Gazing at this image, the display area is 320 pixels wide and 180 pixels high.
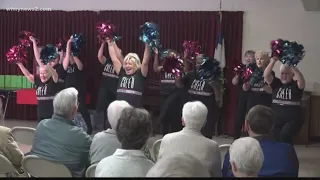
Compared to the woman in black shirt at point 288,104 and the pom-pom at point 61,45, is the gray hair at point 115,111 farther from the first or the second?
the pom-pom at point 61,45

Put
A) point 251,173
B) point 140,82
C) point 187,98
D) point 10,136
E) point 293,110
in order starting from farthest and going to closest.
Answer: point 187,98 < point 140,82 < point 293,110 < point 10,136 < point 251,173

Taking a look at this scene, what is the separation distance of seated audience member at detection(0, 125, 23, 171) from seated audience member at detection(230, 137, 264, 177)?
192 centimetres

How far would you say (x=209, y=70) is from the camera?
645 cm

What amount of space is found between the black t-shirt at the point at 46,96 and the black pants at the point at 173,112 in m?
1.73

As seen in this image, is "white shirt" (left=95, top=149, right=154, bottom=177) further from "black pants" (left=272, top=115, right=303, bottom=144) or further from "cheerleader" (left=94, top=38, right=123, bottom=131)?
"cheerleader" (left=94, top=38, right=123, bottom=131)

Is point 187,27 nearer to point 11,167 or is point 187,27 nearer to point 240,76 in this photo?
point 240,76

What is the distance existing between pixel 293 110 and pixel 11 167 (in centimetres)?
350

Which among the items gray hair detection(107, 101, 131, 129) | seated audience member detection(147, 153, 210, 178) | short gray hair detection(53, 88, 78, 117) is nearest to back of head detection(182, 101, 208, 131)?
gray hair detection(107, 101, 131, 129)

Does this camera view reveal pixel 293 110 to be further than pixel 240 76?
No

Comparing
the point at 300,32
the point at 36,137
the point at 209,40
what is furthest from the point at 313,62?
the point at 36,137

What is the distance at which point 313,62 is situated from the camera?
814 cm

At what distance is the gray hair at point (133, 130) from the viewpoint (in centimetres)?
260

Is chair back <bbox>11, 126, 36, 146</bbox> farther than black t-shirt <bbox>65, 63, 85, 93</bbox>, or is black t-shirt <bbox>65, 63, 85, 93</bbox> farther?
black t-shirt <bbox>65, 63, 85, 93</bbox>

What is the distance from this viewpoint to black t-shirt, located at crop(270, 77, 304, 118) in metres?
5.66
